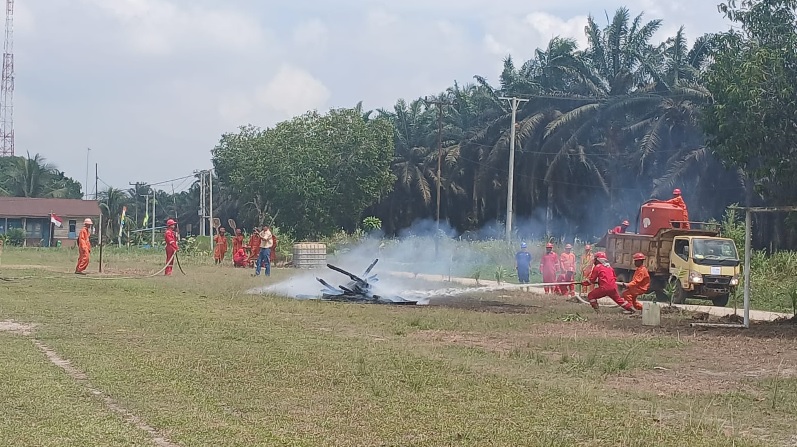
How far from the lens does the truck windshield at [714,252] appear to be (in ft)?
77.7

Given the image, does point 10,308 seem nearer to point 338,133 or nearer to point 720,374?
point 720,374

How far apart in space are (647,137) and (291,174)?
66.2ft

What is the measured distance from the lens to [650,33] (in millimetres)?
50312

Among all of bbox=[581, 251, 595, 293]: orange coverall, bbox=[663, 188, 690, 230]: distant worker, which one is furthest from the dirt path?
bbox=[663, 188, 690, 230]: distant worker

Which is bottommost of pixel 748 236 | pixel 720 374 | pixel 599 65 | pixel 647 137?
pixel 720 374

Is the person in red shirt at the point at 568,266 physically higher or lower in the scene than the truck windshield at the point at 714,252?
lower

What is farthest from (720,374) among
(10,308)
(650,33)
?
(650,33)

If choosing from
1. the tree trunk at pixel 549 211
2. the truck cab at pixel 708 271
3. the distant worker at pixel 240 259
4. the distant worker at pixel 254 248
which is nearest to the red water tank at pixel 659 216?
the truck cab at pixel 708 271

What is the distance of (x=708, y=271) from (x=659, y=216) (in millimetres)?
3248

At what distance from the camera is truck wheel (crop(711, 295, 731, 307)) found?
23938 millimetres

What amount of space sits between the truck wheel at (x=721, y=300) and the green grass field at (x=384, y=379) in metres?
6.74

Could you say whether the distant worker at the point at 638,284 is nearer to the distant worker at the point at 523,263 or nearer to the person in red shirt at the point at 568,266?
the person in red shirt at the point at 568,266

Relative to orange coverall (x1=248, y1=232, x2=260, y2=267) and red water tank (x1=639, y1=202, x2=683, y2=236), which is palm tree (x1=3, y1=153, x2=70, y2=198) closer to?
orange coverall (x1=248, y1=232, x2=260, y2=267)

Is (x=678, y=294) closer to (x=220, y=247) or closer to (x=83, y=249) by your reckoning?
(x=83, y=249)
